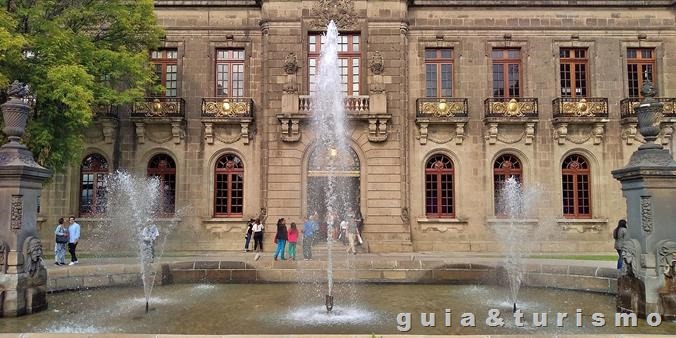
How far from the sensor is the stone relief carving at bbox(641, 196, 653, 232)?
9.75 metres

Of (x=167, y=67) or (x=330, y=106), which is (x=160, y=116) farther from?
(x=330, y=106)

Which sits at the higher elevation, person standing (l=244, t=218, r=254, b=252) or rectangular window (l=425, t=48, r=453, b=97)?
rectangular window (l=425, t=48, r=453, b=97)

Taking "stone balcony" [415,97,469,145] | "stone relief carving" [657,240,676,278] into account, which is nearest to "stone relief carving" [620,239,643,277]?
"stone relief carving" [657,240,676,278]

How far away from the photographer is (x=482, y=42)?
25172 mm

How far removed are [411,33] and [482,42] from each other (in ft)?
11.4

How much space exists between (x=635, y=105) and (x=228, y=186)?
19422mm

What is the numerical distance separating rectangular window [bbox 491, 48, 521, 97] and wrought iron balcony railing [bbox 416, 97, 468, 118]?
237 centimetres

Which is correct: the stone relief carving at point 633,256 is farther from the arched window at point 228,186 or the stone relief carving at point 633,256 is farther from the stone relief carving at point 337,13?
the arched window at point 228,186

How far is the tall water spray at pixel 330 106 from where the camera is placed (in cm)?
2353

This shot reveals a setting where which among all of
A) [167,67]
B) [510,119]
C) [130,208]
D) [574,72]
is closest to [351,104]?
[510,119]

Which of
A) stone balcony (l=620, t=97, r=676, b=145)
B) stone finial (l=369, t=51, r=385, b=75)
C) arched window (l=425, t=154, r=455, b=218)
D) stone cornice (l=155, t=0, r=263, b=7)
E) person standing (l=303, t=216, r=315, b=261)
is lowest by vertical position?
person standing (l=303, t=216, r=315, b=261)

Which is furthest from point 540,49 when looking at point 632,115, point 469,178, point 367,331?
point 367,331

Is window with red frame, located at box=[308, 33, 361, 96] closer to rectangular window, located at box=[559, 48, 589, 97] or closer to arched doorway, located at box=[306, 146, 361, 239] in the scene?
arched doorway, located at box=[306, 146, 361, 239]

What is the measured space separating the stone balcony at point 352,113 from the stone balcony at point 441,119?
6.50 ft
